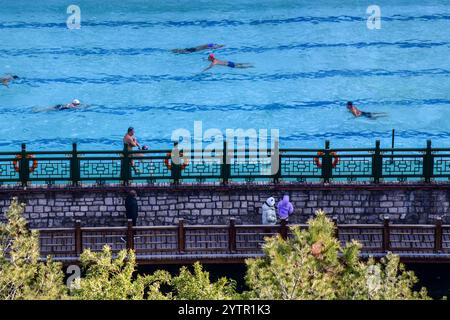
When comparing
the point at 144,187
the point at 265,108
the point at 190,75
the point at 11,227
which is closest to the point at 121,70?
the point at 190,75

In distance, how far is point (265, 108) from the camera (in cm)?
2878

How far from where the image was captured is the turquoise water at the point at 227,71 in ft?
90.9

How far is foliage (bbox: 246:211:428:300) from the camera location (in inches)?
492

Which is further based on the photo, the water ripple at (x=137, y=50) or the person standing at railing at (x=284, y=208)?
the water ripple at (x=137, y=50)

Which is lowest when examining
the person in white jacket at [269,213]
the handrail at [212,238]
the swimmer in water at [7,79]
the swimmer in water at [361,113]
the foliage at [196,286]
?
the foliage at [196,286]

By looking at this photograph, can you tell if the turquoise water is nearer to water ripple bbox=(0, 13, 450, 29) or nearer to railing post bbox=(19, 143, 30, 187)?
water ripple bbox=(0, 13, 450, 29)

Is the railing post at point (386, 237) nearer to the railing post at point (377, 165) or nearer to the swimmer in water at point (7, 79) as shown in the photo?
the railing post at point (377, 165)

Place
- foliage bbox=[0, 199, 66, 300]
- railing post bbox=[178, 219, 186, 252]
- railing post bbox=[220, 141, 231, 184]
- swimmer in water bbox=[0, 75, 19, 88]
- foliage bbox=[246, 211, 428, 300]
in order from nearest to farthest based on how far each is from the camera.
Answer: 1. foliage bbox=[246, 211, 428, 300]
2. foliage bbox=[0, 199, 66, 300]
3. railing post bbox=[178, 219, 186, 252]
4. railing post bbox=[220, 141, 231, 184]
5. swimmer in water bbox=[0, 75, 19, 88]

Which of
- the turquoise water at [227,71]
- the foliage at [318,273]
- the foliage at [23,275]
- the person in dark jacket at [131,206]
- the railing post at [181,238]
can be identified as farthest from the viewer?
the turquoise water at [227,71]

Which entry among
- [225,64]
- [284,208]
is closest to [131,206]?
[284,208]

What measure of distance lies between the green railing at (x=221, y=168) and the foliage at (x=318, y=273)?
311 inches

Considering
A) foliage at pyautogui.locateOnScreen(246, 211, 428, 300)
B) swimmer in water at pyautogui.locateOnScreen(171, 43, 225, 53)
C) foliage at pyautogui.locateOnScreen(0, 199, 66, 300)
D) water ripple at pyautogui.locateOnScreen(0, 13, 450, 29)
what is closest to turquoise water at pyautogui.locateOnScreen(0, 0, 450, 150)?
water ripple at pyautogui.locateOnScreen(0, 13, 450, 29)

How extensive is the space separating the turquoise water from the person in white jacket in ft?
19.8

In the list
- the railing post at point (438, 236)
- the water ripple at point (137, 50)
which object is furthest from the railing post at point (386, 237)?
the water ripple at point (137, 50)
